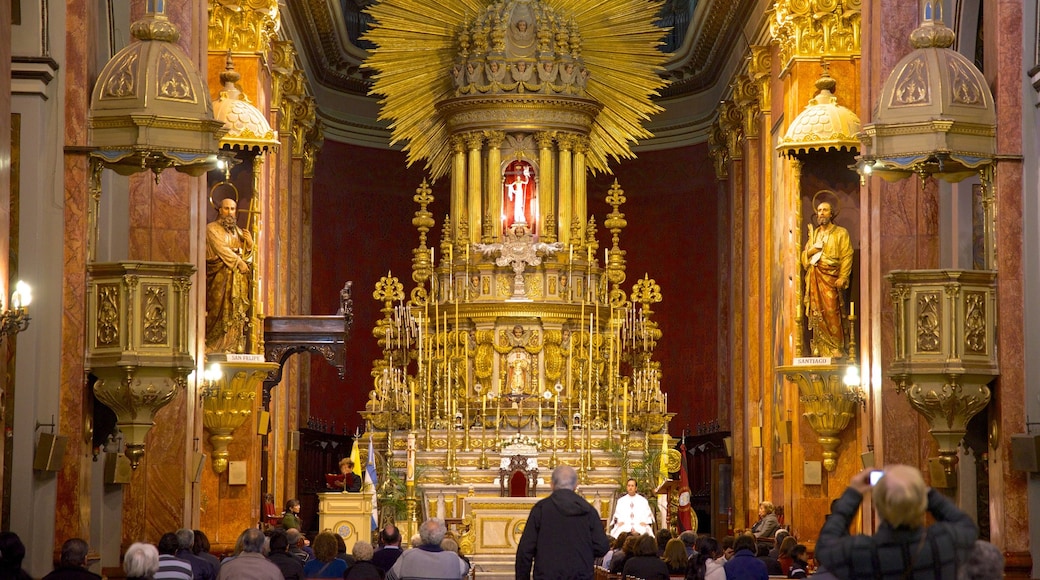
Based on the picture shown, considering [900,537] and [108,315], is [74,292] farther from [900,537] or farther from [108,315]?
[900,537]

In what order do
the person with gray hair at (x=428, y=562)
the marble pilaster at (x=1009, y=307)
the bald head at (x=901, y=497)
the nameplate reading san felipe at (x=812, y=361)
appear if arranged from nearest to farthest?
1. the bald head at (x=901, y=497)
2. the person with gray hair at (x=428, y=562)
3. the marble pilaster at (x=1009, y=307)
4. the nameplate reading san felipe at (x=812, y=361)

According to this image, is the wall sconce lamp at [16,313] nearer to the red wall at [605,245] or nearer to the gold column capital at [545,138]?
the gold column capital at [545,138]

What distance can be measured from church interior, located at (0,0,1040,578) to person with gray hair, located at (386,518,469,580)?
9.53ft

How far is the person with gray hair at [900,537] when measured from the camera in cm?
609

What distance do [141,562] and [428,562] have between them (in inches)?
71.6

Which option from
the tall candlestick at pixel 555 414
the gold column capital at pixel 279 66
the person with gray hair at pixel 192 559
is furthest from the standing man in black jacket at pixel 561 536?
the gold column capital at pixel 279 66

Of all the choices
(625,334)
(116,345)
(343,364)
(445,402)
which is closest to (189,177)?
(116,345)

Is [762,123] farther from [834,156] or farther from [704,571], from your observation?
[704,571]

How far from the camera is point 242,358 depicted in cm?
1830

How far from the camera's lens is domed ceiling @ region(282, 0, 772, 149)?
25.2 metres

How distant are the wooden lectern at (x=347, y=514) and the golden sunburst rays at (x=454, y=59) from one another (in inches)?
322

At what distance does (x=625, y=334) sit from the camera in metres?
23.5

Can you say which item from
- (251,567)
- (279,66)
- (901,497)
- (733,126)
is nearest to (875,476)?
(901,497)

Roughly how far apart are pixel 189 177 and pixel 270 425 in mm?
6386
